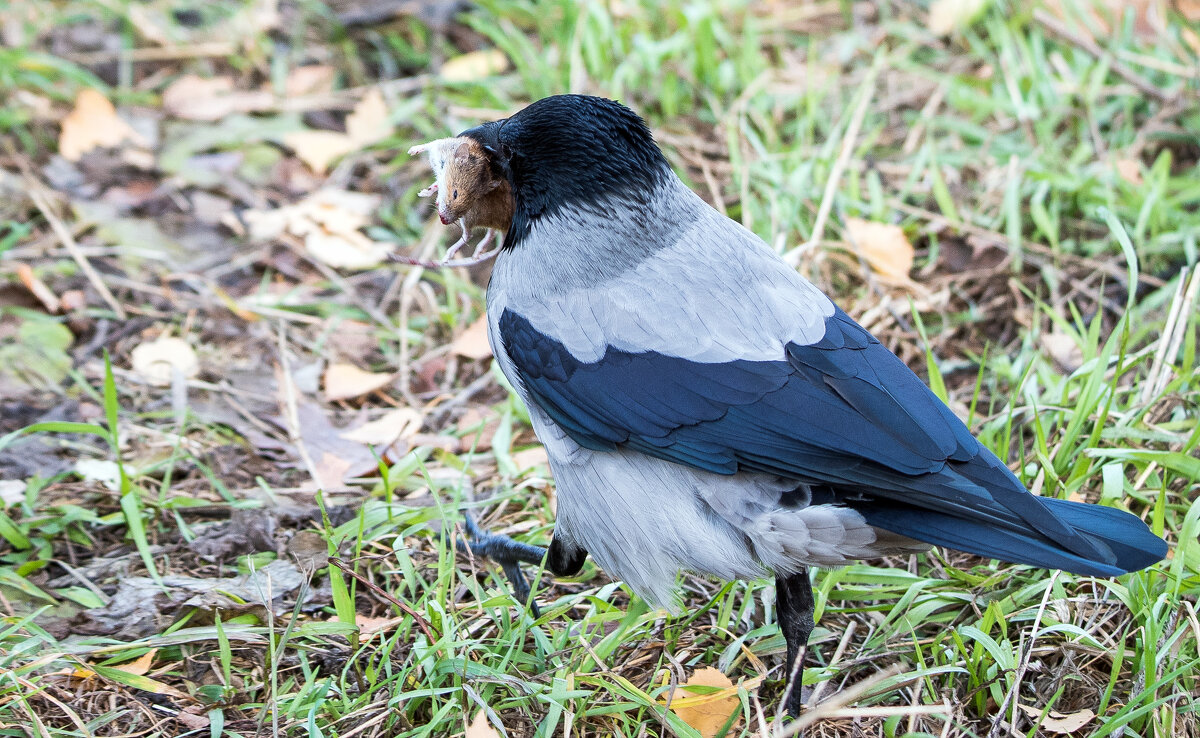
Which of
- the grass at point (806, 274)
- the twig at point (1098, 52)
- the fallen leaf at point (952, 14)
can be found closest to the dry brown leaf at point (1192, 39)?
the grass at point (806, 274)

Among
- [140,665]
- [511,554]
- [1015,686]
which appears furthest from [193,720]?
[1015,686]

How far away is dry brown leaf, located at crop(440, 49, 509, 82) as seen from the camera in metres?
5.38

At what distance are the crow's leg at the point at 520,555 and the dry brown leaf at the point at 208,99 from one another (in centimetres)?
314

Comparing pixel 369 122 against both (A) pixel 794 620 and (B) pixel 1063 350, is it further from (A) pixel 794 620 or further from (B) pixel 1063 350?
(A) pixel 794 620

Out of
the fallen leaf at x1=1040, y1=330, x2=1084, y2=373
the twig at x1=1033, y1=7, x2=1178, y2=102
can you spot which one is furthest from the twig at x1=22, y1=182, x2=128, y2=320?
the twig at x1=1033, y1=7, x2=1178, y2=102

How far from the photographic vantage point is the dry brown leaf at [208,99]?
17.4 feet

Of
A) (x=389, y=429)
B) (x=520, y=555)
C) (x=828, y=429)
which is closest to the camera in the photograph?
(x=828, y=429)

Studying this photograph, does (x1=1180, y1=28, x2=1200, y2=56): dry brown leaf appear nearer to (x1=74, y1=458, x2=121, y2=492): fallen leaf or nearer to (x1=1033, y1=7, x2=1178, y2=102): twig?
(x1=1033, y1=7, x2=1178, y2=102): twig

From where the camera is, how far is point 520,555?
9.89 feet

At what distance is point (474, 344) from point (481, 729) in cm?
186

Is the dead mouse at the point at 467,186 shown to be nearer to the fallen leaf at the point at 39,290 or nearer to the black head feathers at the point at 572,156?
the black head feathers at the point at 572,156

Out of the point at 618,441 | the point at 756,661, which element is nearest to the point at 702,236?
the point at 618,441

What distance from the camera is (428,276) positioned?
446 cm

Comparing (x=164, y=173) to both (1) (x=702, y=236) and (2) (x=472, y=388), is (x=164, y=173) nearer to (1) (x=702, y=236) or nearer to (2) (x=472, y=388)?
(2) (x=472, y=388)
